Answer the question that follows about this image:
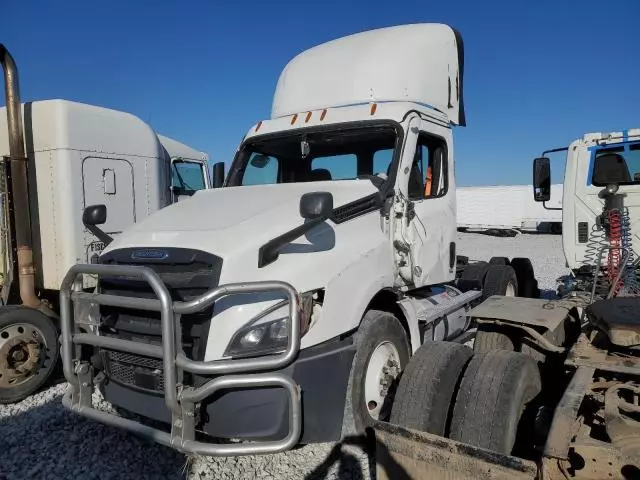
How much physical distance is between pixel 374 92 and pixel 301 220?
208cm

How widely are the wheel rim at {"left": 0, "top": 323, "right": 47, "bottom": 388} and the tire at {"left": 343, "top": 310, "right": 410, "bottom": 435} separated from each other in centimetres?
371

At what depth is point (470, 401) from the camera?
10.0 ft

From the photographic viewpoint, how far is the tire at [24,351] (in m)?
5.00

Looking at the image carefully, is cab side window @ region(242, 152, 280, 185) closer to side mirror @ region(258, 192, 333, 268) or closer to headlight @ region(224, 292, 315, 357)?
side mirror @ region(258, 192, 333, 268)

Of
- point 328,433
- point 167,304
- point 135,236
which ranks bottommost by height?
point 328,433

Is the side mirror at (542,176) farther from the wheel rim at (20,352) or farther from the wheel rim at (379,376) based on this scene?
the wheel rim at (20,352)

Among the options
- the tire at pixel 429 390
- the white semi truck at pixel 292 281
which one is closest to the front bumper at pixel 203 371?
the white semi truck at pixel 292 281

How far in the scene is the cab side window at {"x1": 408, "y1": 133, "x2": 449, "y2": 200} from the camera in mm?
4680

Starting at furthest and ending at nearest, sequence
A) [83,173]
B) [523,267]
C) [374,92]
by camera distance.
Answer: [523,267]
[83,173]
[374,92]

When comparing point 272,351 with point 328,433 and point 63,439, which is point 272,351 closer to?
point 328,433

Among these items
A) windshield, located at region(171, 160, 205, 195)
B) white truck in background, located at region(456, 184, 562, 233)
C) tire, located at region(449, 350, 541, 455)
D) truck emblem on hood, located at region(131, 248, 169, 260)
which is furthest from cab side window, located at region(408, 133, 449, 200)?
white truck in background, located at region(456, 184, 562, 233)

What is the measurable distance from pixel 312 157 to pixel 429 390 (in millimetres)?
2863

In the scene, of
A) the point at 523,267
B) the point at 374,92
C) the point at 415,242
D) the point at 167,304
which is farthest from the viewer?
the point at 523,267

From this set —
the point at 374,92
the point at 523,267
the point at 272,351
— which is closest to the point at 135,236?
the point at 272,351
